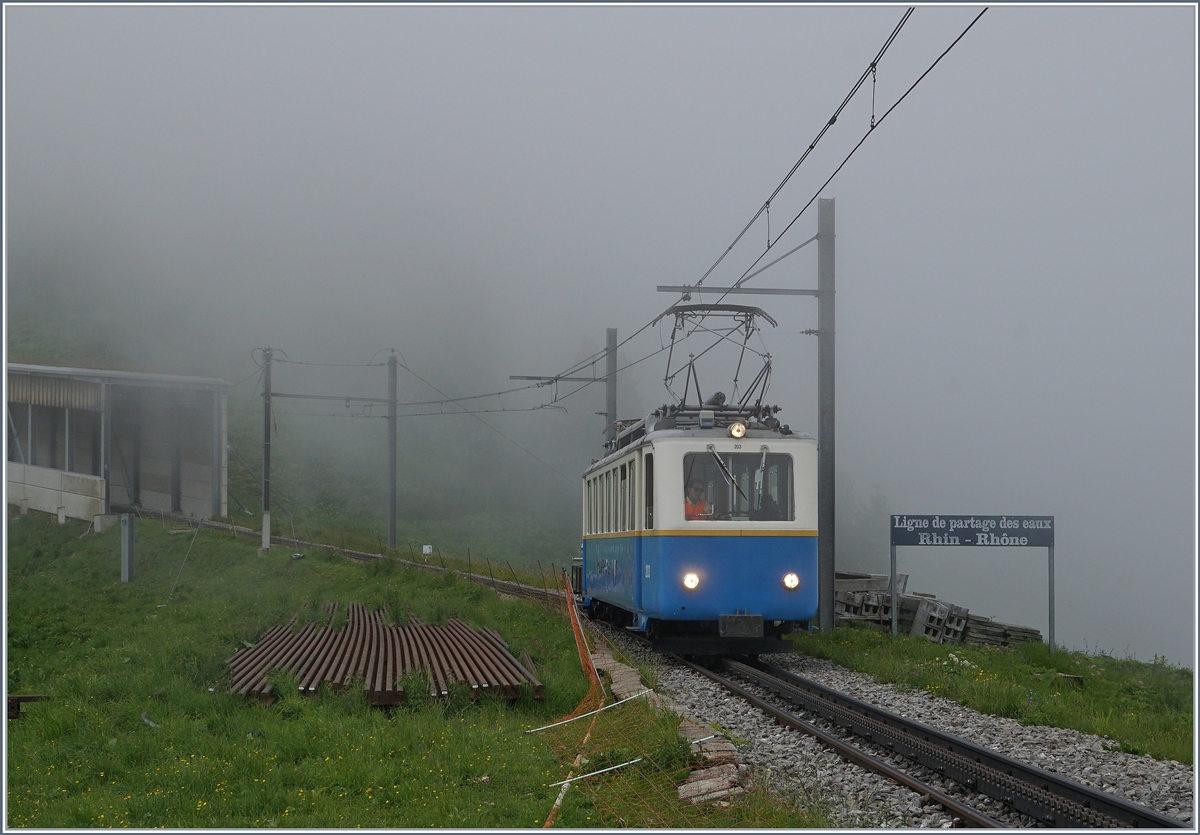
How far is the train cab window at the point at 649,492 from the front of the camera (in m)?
12.2

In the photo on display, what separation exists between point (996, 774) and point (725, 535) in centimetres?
541

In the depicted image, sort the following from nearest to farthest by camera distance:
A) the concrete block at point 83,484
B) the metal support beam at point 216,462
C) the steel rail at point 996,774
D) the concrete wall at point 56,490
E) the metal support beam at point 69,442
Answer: the steel rail at point 996,774
the concrete block at point 83,484
the concrete wall at point 56,490
the metal support beam at point 69,442
the metal support beam at point 216,462

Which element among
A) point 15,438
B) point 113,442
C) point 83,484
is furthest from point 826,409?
point 15,438

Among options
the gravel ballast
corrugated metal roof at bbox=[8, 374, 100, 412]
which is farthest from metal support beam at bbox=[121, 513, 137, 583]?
the gravel ballast

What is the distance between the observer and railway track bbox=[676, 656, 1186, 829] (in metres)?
5.84

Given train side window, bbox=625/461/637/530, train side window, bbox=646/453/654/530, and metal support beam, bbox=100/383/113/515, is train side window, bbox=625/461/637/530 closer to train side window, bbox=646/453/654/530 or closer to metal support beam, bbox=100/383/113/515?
train side window, bbox=646/453/654/530

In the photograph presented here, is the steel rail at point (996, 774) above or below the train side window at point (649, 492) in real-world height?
below

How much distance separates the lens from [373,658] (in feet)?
37.8

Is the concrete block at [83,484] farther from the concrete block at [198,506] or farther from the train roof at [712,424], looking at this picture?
the train roof at [712,424]

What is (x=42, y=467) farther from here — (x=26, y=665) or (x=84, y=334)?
(x=84, y=334)

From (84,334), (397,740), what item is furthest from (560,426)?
(397,740)

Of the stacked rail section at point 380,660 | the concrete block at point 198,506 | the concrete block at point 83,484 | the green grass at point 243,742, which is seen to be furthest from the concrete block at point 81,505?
the stacked rail section at point 380,660

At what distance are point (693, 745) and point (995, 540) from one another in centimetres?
897

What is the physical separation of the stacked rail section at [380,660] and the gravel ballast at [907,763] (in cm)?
187
